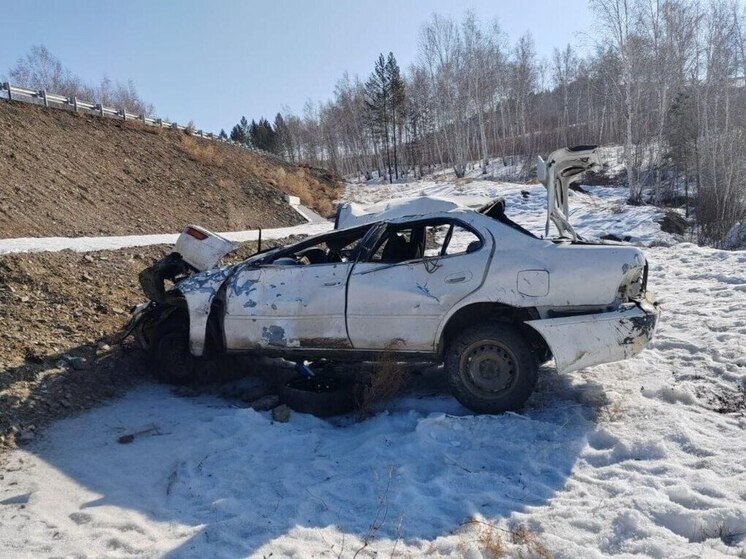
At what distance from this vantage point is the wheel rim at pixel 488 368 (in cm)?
425

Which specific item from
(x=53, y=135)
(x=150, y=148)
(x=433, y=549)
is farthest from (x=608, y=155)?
(x=433, y=549)

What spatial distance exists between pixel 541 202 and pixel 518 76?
3028 cm

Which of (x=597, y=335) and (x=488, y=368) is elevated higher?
(x=597, y=335)

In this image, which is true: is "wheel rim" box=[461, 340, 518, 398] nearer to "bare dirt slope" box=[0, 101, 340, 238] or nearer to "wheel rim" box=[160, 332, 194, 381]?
"wheel rim" box=[160, 332, 194, 381]

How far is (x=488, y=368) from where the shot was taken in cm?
430

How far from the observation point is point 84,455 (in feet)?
13.2

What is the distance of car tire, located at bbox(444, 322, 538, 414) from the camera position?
13.8 feet

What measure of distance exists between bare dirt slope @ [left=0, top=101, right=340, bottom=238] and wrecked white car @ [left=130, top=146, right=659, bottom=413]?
639 cm

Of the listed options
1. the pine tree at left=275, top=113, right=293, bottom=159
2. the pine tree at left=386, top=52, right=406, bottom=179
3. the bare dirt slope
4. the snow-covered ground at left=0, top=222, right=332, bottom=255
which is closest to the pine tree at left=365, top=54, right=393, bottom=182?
the pine tree at left=386, top=52, right=406, bottom=179

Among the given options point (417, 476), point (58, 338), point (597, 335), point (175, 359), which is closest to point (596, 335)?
point (597, 335)

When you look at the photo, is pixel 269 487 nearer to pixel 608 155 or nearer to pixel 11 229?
pixel 11 229

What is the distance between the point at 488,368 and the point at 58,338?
14.7 feet

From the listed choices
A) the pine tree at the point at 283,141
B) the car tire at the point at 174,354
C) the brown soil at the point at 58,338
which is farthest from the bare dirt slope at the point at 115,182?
the pine tree at the point at 283,141

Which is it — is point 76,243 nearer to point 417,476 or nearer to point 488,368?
point 488,368
